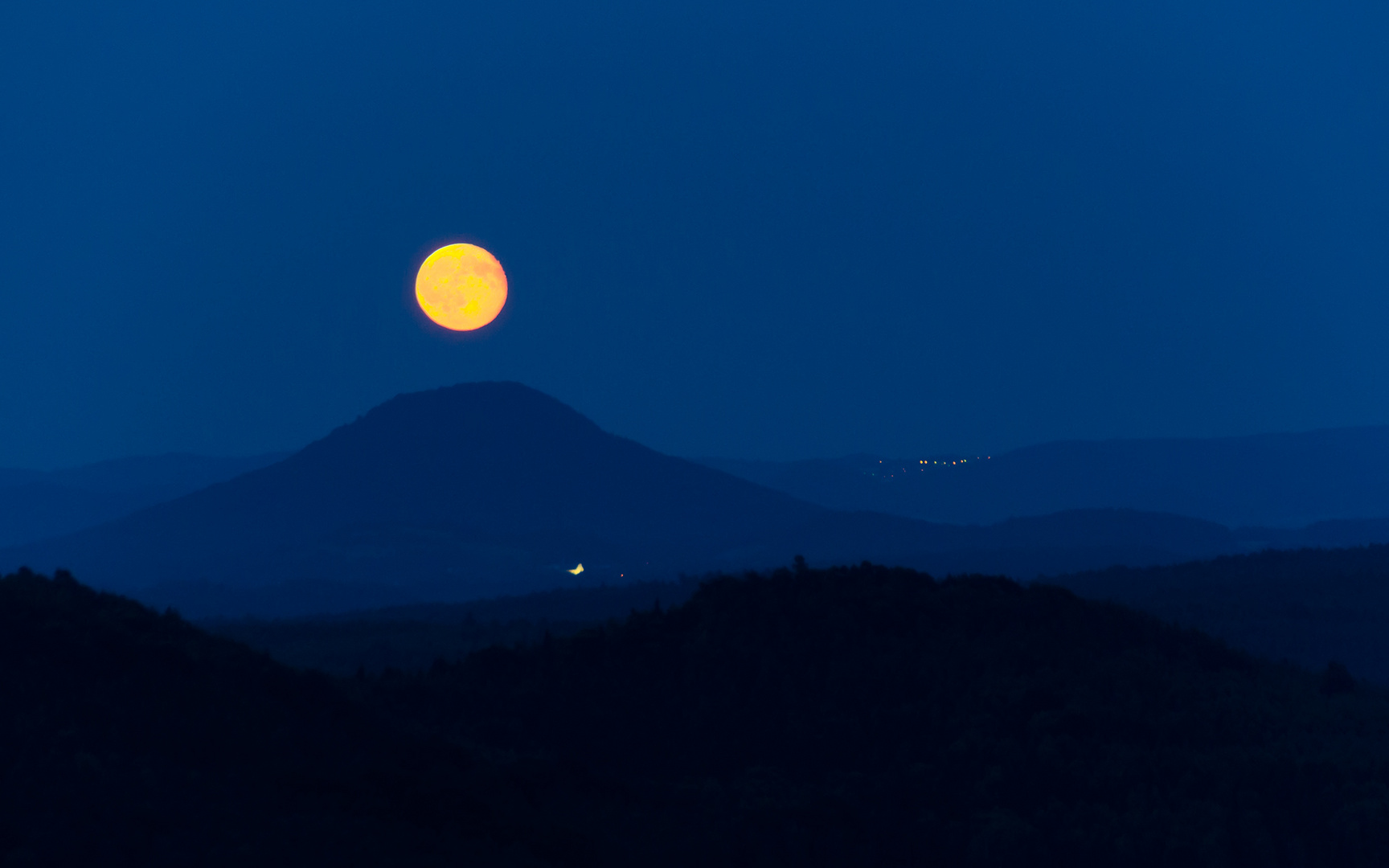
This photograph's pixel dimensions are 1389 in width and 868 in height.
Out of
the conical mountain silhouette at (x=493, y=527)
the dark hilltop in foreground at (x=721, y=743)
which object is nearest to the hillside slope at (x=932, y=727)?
the dark hilltop in foreground at (x=721, y=743)

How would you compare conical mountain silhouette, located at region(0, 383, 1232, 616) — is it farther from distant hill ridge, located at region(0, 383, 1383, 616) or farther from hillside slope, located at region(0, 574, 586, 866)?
hillside slope, located at region(0, 574, 586, 866)

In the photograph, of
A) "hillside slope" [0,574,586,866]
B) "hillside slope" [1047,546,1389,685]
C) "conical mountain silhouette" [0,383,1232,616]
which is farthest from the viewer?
"conical mountain silhouette" [0,383,1232,616]

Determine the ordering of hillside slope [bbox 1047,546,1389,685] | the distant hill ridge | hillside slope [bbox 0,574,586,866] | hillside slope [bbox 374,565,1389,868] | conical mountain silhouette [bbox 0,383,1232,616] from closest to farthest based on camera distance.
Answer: hillside slope [bbox 0,574,586,866] < hillside slope [bbox 374,565,1389,868] < hillside slope [bbox 1047,546,1389,685] < the distant hill ridge < conical mountain silhouette [bbox 0,383,1232,616]

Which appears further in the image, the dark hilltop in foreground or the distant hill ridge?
the distant hill ridge

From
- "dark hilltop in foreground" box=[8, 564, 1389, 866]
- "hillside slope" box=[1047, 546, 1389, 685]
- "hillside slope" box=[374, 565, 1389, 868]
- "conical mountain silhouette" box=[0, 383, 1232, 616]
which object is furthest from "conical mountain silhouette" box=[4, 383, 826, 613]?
"dark hilltop in foreground" box=[8, 564, 1389, 866]

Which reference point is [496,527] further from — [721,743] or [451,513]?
[721,743]

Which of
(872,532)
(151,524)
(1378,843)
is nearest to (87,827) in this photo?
(1378,843)

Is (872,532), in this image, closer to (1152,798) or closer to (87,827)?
(1152,798)
